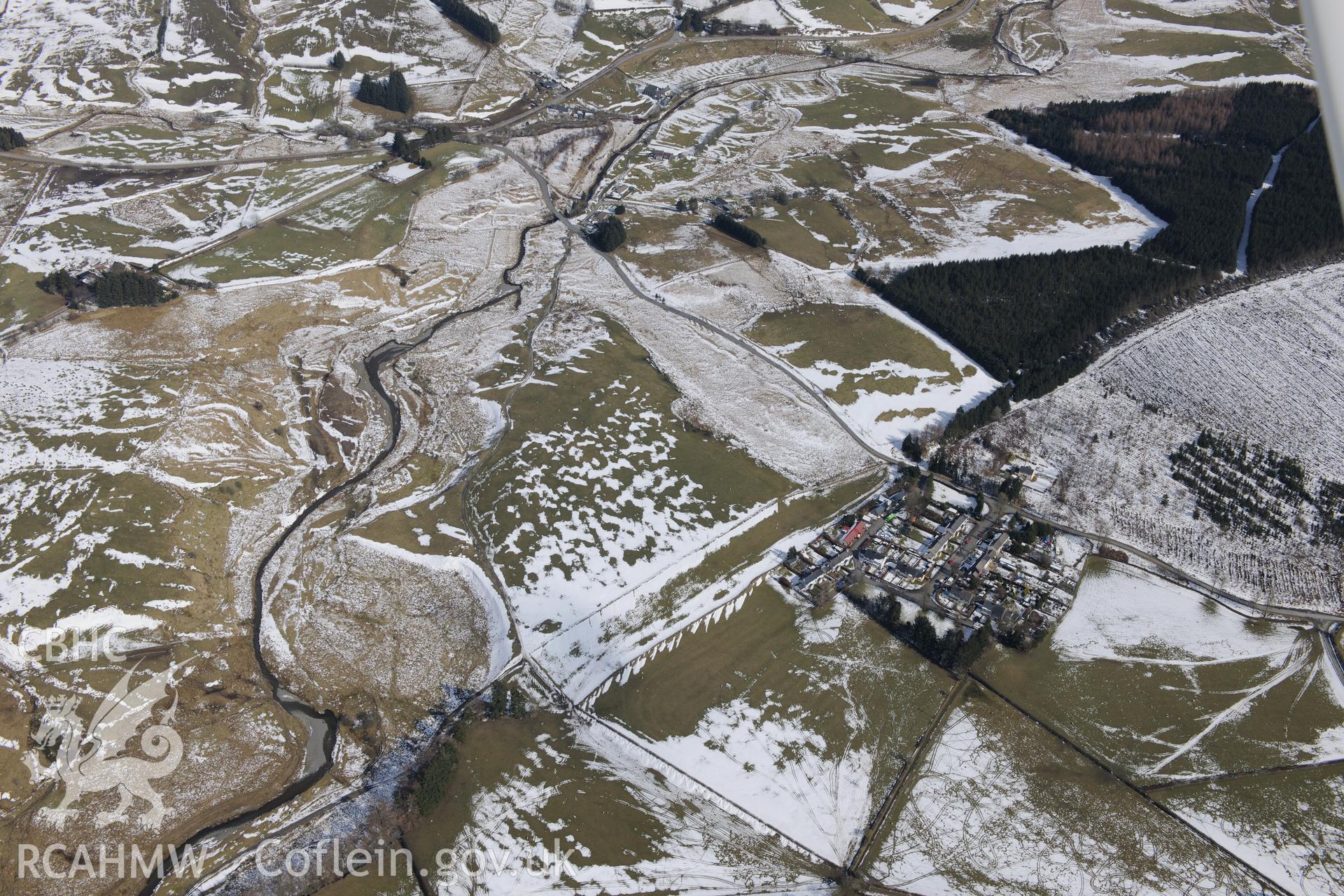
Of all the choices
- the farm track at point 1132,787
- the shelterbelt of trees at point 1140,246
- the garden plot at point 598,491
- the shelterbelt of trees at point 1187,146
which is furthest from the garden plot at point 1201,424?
the garden plot at point 598,491

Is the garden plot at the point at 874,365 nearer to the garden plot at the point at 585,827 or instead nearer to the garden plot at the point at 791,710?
the garden plot at the point at 791,710

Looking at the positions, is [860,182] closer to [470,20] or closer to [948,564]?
[948,564]

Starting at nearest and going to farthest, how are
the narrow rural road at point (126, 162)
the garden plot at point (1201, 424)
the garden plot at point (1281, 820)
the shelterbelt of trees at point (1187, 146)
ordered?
the garden plot at point (1281, 820), the garden plot at point (1201, 424), the shelterbelt of trees at point (1187, 146), the narrow rural road at point (126, 162)

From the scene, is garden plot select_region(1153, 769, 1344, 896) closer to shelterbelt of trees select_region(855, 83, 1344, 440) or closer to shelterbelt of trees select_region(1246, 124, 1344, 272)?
shelterbelt of trees select_region(855, 83, 1344, 440)

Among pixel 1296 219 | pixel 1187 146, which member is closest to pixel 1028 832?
pixel 1296 219

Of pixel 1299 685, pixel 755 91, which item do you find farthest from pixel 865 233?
pixel 1299 685

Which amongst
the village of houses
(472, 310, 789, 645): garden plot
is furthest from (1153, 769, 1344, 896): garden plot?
(472, 310, 789, 645): garden plot
